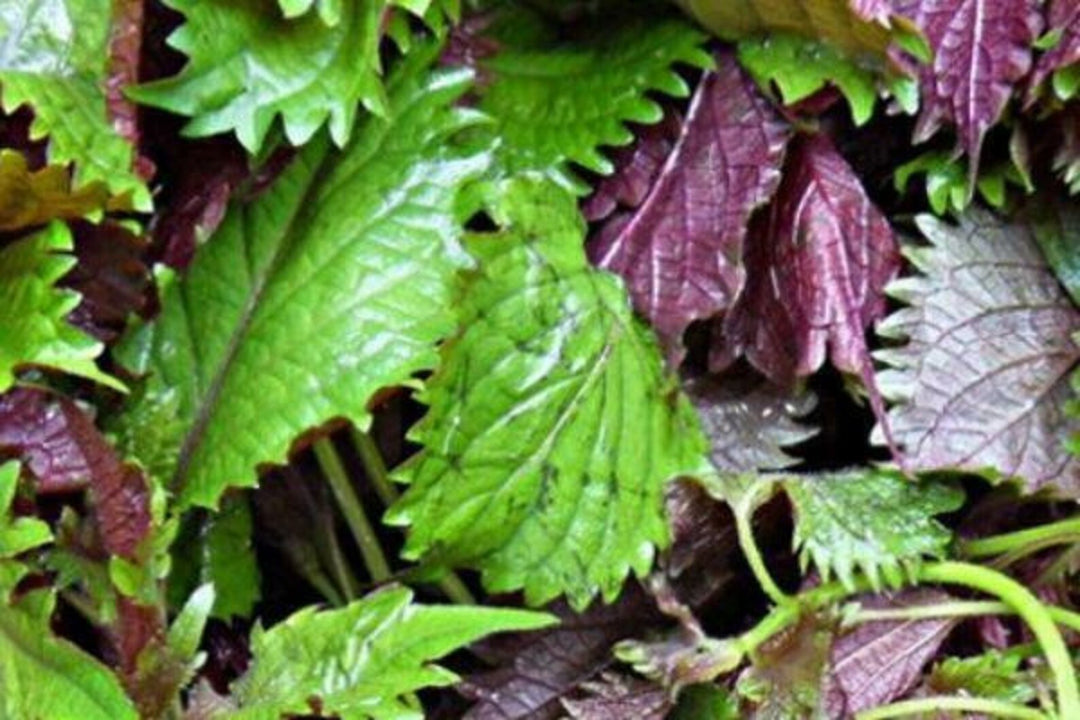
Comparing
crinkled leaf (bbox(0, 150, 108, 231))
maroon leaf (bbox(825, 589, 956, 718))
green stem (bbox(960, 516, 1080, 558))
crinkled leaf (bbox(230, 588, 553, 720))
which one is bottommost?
maroon leaf (bbox(825, 589, 956, 718))

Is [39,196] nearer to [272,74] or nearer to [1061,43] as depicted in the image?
[272,74]

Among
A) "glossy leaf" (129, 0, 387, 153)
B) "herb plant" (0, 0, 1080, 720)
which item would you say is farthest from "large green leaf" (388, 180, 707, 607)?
"glossy leaf" (129, 0, 387, 153)

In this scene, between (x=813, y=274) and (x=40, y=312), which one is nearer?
(x=40, y=312)

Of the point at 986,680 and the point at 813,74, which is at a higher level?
the point at 813,74

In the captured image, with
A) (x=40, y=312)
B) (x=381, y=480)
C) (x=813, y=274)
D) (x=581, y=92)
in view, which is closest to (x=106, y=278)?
(x=40, y=312)

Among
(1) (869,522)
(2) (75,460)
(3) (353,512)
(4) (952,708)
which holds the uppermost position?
(2) (75,460)

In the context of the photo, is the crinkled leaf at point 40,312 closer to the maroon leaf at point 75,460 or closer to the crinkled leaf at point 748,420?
the maroon leaf at point 75,460

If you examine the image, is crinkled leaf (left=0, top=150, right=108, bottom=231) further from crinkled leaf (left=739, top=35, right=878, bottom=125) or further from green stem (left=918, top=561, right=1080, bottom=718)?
green stem (left=918, top=561, right=1080, bottom=718)

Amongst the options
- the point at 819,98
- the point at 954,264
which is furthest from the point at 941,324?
the point at 819,98
